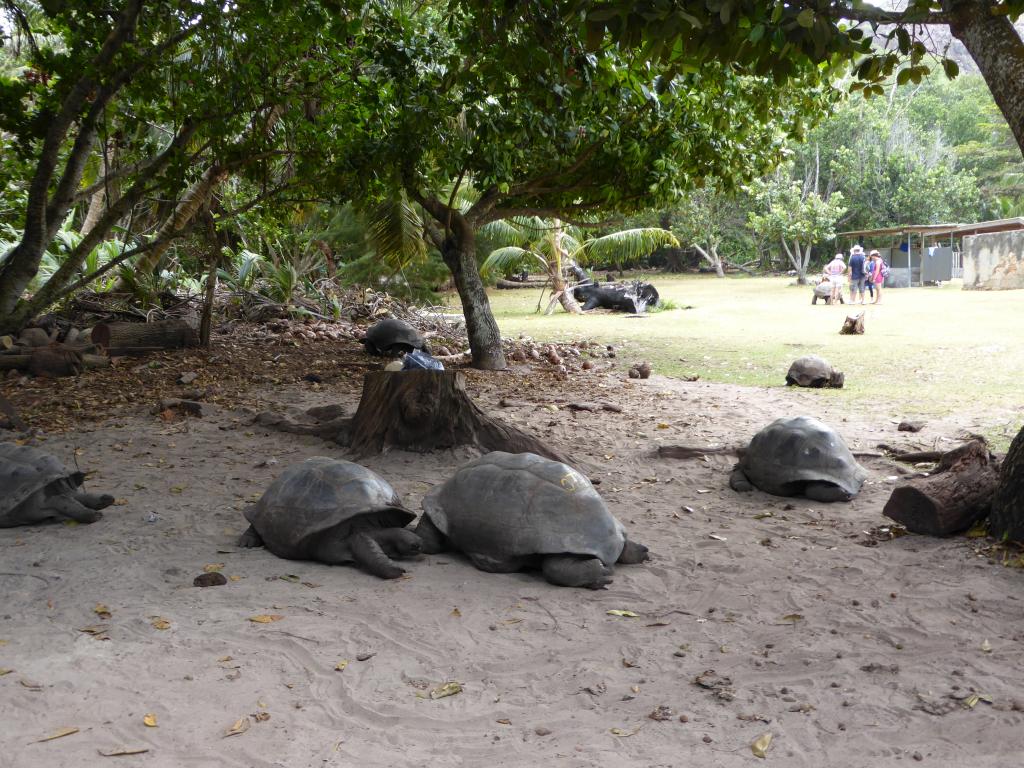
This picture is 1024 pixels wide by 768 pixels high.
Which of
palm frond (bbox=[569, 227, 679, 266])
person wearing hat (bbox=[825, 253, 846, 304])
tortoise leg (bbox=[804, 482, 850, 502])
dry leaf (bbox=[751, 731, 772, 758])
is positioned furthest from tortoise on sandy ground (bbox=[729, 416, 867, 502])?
person wearing hat (bbox=[825, 253, 846, 304])

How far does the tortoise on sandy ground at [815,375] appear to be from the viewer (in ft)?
34.2

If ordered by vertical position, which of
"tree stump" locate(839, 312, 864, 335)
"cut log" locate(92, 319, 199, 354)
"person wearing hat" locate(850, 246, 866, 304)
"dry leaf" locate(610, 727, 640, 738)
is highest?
"person wearing hat" locate(850, 246, 866, 304)

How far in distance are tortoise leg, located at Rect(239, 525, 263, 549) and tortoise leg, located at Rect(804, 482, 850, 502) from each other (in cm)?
373

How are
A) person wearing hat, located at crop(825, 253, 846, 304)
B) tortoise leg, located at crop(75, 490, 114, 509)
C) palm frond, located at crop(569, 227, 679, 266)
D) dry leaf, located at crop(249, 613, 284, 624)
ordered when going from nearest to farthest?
dry leaf, located at crop(249, 613, 284, 624) → tortoise leg, located at crop(75, 490, 114, 509) → palm frond, located at crop(569, 227, 679, 266) → person wearing hat, located at crop(825, 253, 846, 304)

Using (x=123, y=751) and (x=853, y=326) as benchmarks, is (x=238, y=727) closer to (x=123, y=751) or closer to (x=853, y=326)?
(x=123, y=751)

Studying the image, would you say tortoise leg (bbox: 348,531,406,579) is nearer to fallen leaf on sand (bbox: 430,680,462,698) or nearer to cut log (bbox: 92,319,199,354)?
fallen leaf on sand (bbox: 430,680,462,698)

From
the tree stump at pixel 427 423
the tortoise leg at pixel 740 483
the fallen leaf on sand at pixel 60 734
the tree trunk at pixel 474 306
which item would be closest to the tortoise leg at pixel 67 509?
the tree stump at pixel 427 423

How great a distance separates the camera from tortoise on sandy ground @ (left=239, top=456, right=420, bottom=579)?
4543mm

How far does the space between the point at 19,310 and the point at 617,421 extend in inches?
257

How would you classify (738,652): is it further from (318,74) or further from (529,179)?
(529,179)

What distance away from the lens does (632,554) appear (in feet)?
15.6

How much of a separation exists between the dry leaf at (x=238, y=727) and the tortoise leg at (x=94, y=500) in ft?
9.40

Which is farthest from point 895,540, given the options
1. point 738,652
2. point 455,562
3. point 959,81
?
point 959,81

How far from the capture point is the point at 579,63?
638 cm
